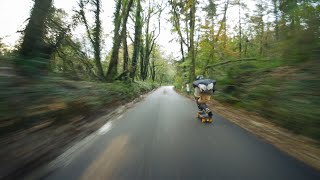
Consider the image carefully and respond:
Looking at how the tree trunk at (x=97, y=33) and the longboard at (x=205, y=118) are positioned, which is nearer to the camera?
the longboard at (x=205, y=118)

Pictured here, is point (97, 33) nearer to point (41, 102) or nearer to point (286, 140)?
point (41, 102)

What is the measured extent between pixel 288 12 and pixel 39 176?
12.0m

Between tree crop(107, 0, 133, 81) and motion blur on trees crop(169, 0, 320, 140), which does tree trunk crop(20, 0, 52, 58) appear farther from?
tree crop(107, 0, 133, 81)

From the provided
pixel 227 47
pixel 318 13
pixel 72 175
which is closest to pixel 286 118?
pixel 318 13

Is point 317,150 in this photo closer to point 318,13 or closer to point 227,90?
point 318,13

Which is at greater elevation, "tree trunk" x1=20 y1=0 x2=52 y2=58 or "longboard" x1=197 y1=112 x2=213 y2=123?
"tree trunk" x1=20 y1=0 x2=52 y2=58

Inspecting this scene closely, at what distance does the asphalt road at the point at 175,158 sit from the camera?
4543 millimetres

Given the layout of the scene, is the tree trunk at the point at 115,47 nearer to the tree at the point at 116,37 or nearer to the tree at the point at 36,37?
the tree at the point at 116,37

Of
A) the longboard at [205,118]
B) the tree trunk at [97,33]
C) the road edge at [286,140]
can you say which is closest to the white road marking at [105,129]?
the longboard at [205,118]

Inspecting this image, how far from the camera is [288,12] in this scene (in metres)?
12.3

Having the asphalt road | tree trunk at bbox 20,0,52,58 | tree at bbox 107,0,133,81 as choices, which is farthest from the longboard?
tree at bbox 107,0,133,81

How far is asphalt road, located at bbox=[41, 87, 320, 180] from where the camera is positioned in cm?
454

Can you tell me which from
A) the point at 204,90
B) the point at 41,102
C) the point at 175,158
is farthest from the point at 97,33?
the point at 175,158

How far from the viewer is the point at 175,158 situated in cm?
552
